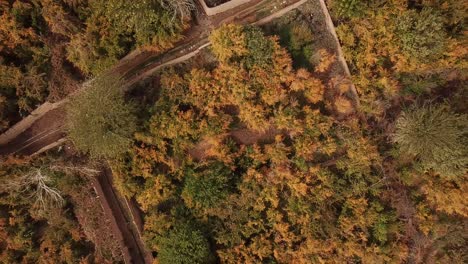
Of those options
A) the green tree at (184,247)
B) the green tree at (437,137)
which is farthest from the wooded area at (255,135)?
the green tree at (437,137)

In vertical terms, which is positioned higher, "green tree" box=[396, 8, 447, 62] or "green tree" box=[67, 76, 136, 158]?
"green tree" box=[67, 76, 136, 158]

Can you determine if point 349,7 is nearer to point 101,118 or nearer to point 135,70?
point 135,70

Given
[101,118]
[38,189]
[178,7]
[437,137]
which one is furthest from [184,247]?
[437,137]

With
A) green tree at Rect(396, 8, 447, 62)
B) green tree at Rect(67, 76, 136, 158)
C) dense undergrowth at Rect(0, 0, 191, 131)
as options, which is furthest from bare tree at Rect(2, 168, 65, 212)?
green tree at Rect(396, 8, 447, 62)

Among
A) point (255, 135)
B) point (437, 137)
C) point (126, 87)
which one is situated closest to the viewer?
point (437, 137)

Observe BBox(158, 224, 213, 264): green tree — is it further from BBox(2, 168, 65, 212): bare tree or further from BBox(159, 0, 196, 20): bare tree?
BBox(159, 0, 196, 20): bare tree

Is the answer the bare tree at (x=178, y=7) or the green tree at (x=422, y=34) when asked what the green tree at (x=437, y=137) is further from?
the bare tree at (x=178, y=7)

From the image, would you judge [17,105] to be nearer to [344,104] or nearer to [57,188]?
[57,188]
